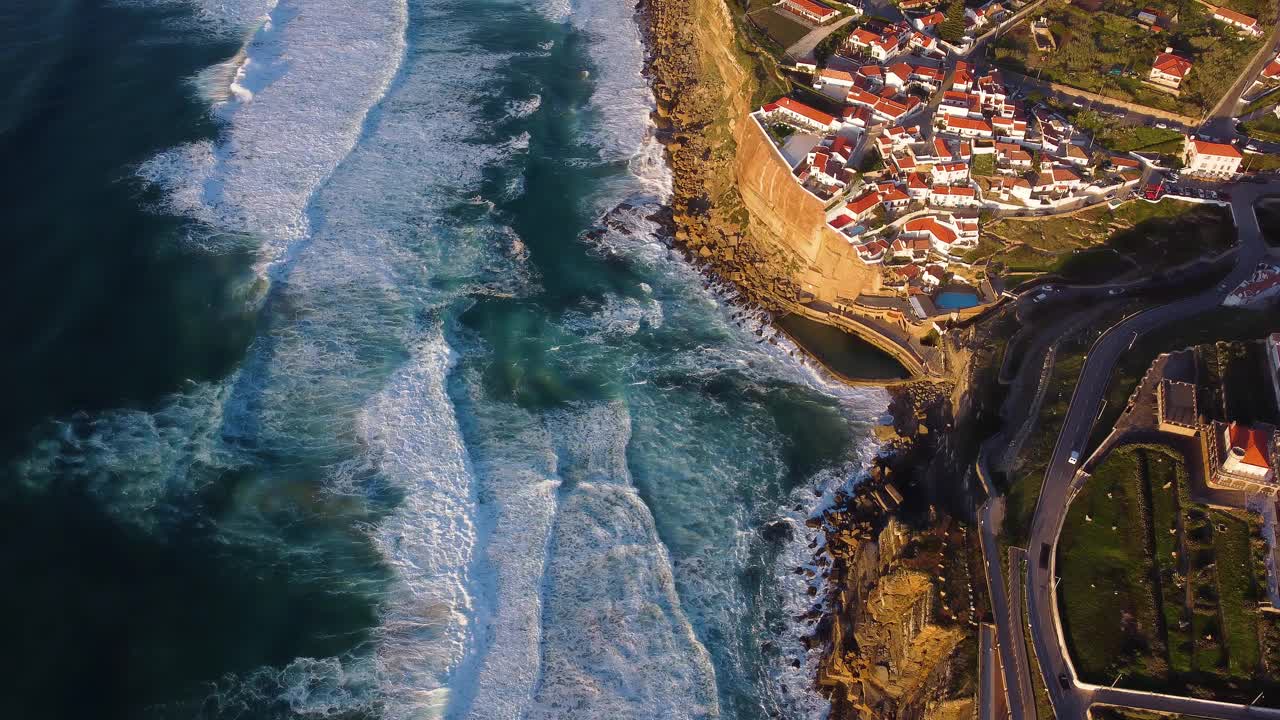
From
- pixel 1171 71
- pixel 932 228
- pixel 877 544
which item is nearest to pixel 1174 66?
pixel 1171 71

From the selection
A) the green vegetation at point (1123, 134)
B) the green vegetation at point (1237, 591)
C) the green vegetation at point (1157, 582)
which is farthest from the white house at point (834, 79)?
the green vegetation at point (1237, 591)

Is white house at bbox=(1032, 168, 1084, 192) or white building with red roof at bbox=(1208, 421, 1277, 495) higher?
white house at bbox=(1032, 168, 1084, 192)

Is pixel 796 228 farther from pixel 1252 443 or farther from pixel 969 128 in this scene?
pixel 1252 443

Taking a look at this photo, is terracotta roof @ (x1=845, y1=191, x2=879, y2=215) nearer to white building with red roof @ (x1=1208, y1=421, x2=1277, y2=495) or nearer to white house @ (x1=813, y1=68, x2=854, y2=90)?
white house @ (x1=813, y1=68, x2=854, y2=90)

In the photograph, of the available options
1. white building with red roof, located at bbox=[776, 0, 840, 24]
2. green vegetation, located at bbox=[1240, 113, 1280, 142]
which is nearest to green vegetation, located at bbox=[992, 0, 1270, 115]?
green vegetation, located at bbox=[1240, 113, 1280, 142]

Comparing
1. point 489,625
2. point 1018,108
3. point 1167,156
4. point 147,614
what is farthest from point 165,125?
point 1167,156

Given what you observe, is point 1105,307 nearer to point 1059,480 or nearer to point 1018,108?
point 1059,480

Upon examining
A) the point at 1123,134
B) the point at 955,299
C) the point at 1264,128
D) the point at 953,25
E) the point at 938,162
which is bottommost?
the point at 955,299

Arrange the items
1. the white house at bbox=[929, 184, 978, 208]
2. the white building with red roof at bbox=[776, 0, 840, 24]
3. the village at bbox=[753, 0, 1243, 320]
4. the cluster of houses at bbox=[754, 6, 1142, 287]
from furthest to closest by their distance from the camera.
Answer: the white building with red roof at bbox=[776, 0, 840, 24], the white house at bbox=[929, 184, 978, 208], the cluster of houses at bbox=[754, 6, 1142, 287], the village at bbox=[753, 0, 1243, 320]
